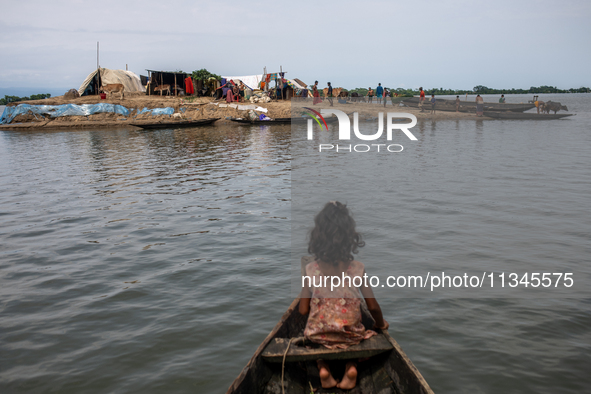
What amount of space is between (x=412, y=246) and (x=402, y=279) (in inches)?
50.0

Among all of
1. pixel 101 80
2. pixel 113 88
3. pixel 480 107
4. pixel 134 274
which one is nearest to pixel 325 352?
pixel 134 274

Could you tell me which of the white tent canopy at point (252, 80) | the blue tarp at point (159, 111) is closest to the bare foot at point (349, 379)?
the blue tarp at point (159, 111)

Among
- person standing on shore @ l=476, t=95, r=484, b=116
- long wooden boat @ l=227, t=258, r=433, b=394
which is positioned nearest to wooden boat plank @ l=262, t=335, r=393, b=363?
long wooden boat @ l=227, t=258, r=433, b=394

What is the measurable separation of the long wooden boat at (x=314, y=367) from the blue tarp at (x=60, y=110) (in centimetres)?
3505

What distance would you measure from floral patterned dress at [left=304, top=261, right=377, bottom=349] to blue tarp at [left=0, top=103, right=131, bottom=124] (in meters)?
35.1

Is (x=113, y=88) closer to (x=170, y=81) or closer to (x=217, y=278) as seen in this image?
(x=170, y=81)

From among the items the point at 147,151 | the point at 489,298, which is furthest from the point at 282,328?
the point at 147,151

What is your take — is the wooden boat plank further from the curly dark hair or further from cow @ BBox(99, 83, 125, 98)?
cow @ BBox(99, 83, 125, 98)

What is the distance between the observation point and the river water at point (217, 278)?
396 cm

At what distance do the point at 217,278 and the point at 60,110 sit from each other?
33.6 meters

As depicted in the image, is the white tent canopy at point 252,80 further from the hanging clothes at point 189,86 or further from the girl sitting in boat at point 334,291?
the girl sitting in boat at point 334,291

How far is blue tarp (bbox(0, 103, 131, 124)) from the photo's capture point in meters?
33.1

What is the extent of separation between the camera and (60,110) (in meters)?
33.5

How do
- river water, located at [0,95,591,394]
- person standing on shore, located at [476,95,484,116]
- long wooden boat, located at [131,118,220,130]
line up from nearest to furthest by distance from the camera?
1. river water, located at [0,95,591,394]
2. long wooden boat, located at [131,118,220,130]
3. person standing on shore, located at [476,95,484,116]
